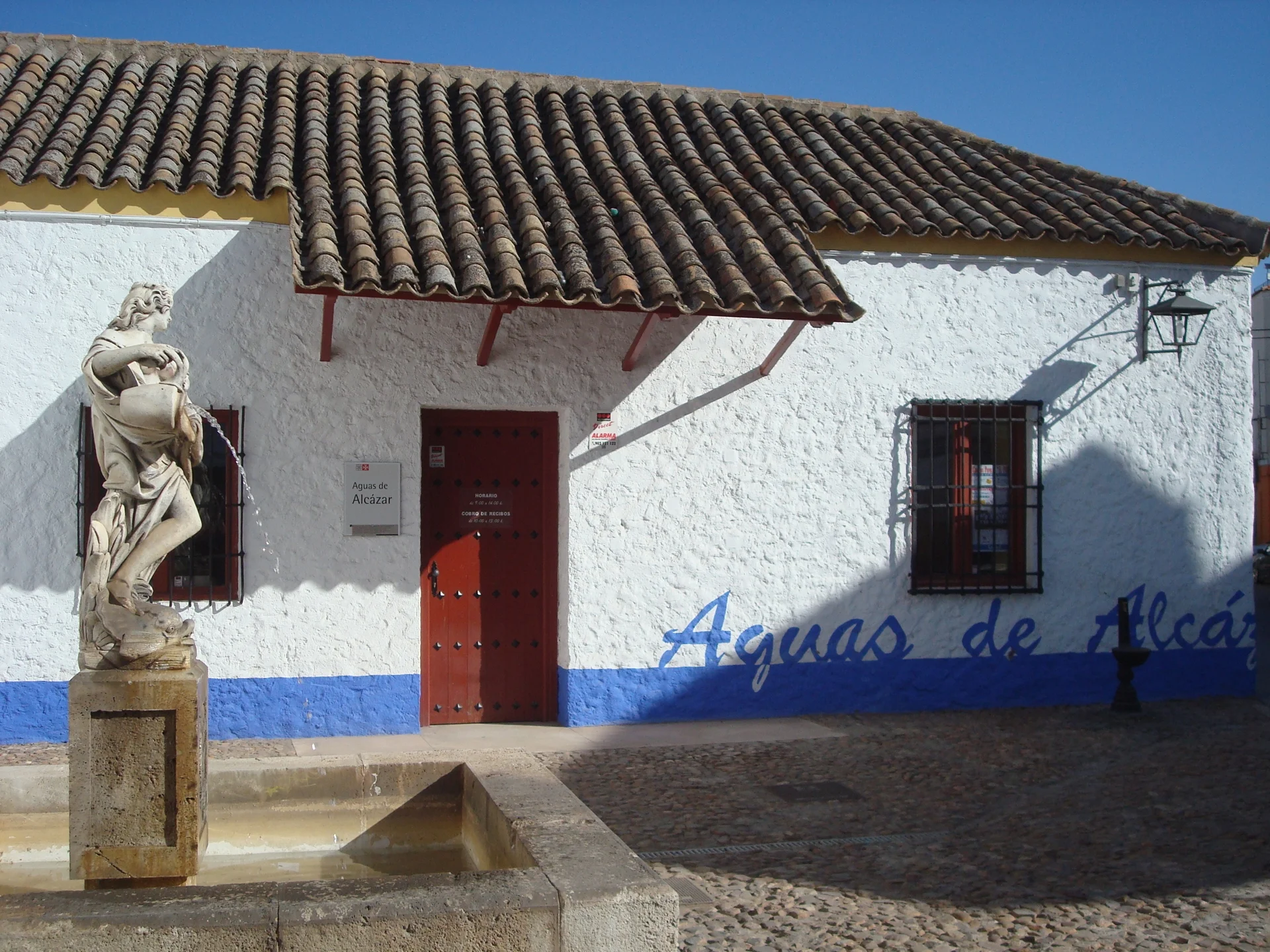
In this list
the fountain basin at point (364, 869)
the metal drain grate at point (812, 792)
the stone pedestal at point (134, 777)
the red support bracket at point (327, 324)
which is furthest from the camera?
the red support bracket at point (327, 324)

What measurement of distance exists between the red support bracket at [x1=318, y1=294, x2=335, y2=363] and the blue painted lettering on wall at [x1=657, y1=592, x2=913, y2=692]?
3.06m

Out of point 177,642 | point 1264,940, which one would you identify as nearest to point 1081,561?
point 1264,940

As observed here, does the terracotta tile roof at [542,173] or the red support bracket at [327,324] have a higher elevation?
the terracotta tile roof at [542,173]

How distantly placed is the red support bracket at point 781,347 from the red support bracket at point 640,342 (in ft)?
2.85

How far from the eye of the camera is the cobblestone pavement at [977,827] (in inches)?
192

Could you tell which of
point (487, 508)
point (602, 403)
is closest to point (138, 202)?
point (487, 508)

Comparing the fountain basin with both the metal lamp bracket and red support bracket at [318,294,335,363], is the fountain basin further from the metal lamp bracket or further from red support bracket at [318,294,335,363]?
the metal lamp bracket

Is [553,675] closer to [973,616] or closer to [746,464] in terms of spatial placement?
[746,464]

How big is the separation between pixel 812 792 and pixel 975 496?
11.5 ft

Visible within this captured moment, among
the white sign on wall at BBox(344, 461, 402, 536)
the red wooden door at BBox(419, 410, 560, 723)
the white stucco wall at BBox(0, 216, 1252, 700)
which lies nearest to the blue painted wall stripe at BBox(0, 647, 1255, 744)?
the white stucco wall at BBox(0, 216, 1252, 700)

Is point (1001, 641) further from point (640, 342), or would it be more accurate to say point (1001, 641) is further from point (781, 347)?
point (640, 342)

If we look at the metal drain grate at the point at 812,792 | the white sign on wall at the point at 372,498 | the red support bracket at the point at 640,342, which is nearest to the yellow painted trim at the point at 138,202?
the white sign on wall at the point at 372,498

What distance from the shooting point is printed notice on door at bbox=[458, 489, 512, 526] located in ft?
29.2

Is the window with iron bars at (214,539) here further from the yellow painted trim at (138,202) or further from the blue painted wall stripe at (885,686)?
the blue painted wall stripe at (885,686)
